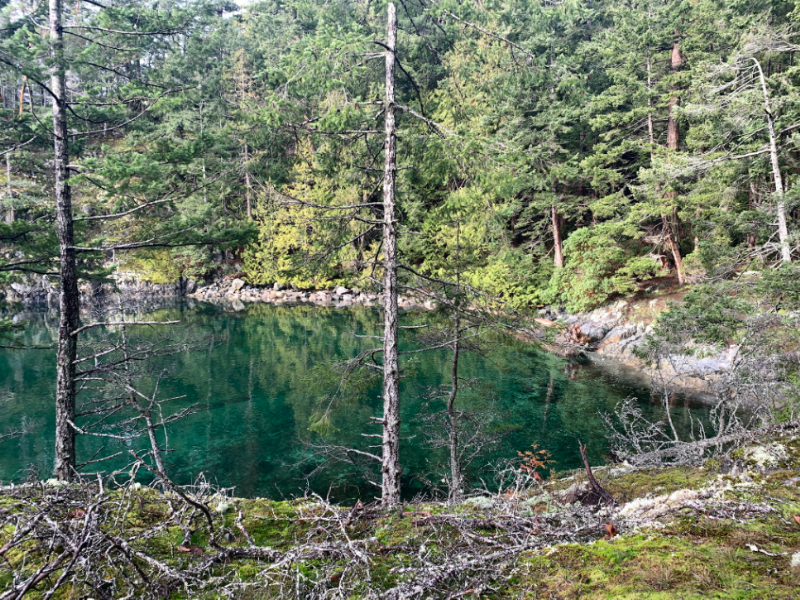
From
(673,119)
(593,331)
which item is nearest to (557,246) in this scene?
(593,331)

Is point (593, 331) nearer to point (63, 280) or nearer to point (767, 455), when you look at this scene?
point (767, 455)

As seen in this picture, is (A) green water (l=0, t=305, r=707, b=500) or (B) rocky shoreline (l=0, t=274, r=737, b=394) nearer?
(A) green water (l=0, t=305, r=707, b=500)

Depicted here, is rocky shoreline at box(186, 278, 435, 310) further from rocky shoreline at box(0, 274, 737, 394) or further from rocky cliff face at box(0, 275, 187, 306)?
rocky cliff face at box(0, 275, 187, 306)

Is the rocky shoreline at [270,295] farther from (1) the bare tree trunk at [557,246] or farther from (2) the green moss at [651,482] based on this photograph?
(2) the green moss at [651,482]

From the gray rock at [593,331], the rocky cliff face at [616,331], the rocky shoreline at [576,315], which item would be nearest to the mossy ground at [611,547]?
the rocky shoreline at [576,315]

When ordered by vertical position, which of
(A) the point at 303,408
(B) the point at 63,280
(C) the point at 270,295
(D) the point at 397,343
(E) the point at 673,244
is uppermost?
(C) the point at 270,295

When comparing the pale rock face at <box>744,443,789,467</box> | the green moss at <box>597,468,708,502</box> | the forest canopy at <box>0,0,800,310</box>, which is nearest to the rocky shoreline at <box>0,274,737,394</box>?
the forest canopy at <box>0,0,800,310</box>

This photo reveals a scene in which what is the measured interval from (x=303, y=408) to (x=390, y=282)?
8.36m

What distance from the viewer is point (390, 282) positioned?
6070 millimetres

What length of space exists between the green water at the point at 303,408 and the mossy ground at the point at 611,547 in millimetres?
3240

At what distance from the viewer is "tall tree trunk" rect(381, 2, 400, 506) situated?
5.97 meters

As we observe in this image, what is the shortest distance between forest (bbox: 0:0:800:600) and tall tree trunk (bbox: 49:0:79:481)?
0.15 ft

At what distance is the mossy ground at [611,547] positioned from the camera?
162cm

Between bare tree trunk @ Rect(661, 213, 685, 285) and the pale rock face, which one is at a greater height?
bare tree trunk @ Rect(661, 213, 685, 285)
